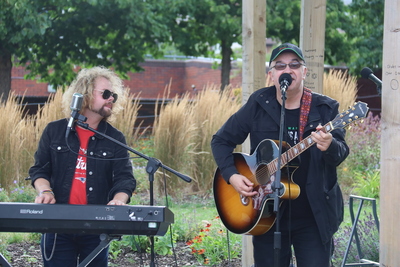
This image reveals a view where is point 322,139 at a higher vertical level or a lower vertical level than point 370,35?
lower

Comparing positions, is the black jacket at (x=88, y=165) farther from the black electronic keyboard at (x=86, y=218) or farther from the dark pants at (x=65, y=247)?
the black electronic keyboard at (x=86, y=218)

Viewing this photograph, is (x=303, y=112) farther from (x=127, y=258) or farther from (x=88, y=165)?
(x=127, y=258)

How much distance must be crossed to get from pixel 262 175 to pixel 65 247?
140 centimetres

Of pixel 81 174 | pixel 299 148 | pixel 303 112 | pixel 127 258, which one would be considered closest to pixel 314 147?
pixel 299 148

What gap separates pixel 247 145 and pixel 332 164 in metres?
1.85

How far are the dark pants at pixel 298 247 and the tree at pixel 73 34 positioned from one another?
38.3ft

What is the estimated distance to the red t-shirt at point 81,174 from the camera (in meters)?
4.14

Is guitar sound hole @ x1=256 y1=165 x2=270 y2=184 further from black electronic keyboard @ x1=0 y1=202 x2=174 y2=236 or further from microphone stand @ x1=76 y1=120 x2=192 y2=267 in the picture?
black electronic keyboard @ x1=0 y1=202 x2=174 y2=236

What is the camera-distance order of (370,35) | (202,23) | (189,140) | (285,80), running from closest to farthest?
(285,80), (189,140), (370,35), (202,23)

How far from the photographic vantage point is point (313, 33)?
5027 mm

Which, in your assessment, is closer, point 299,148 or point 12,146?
point 299,148

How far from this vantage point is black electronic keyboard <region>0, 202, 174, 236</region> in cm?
360

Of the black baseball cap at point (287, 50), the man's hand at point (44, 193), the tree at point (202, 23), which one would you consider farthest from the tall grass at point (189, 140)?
the tree at point (202, 23)

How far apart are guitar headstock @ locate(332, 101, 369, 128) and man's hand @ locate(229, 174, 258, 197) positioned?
2.47 ft
